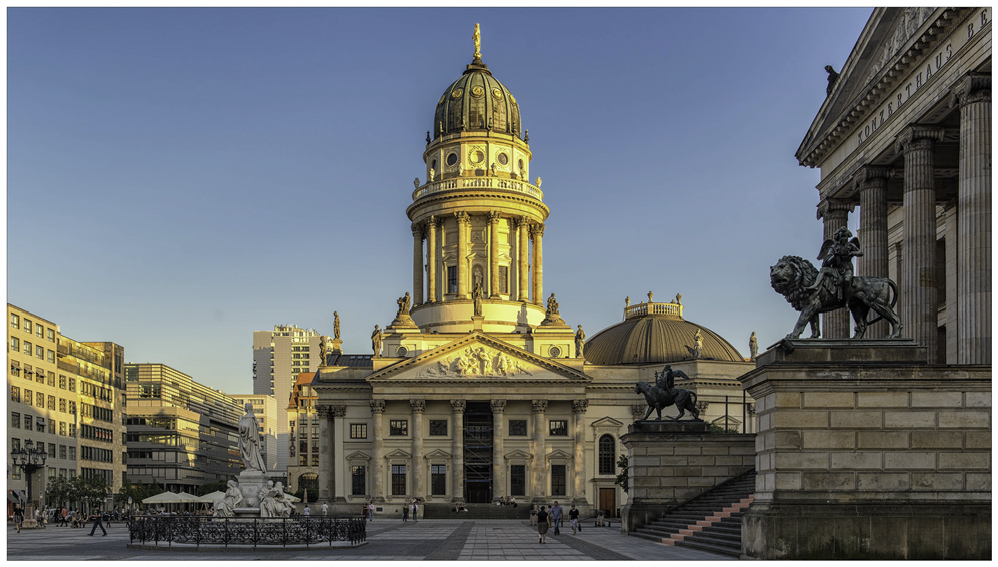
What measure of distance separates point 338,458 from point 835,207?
6797cm

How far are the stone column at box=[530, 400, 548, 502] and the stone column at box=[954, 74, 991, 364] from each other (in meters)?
69.5

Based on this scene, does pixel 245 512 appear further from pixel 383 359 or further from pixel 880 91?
pixel 383 359

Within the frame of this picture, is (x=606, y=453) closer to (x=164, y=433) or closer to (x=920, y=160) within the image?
(x=920, y=160)

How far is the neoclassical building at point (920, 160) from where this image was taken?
97.7 feet

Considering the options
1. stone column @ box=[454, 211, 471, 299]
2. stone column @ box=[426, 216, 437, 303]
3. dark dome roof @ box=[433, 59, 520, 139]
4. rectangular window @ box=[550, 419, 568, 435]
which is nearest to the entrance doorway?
rectangular window @ box=[550, 419, 568, 435]

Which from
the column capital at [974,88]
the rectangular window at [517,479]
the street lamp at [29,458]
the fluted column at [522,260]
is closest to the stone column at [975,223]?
the column capital at [974,88]

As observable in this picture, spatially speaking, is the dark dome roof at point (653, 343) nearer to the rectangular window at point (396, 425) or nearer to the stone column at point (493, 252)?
the stone column at point (493, 252)

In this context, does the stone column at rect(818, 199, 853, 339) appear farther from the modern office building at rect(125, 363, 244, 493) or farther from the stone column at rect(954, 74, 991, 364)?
the modern office building at rect(125, 363, 244, 493)

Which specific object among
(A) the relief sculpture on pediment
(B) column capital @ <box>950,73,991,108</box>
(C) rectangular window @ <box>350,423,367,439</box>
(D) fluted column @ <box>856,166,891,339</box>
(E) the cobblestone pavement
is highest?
(B) column capital @ <box>950,73,991,108</box>

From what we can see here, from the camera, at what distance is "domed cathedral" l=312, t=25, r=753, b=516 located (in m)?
98.1

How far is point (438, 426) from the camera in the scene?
99.8 meters

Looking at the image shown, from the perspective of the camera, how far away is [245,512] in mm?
36531

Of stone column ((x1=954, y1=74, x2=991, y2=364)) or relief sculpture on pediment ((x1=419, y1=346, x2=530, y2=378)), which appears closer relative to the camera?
stone column ((x1=954, y1=74, x2=991, y2=364))

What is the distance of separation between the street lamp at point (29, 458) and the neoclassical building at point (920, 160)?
48439mm
